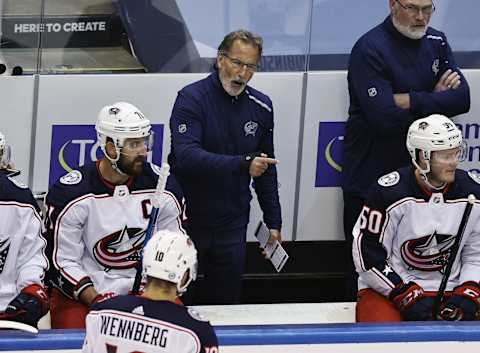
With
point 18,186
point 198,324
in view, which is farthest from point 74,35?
point 198,324

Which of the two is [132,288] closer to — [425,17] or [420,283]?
[420,283]

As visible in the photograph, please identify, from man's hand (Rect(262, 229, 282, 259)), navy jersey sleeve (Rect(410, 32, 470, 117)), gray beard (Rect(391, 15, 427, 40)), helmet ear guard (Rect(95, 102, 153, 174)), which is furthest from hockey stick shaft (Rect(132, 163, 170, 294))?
gray beard (Rect(391, 15, 427, 40))

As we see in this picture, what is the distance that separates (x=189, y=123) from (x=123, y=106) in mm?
428

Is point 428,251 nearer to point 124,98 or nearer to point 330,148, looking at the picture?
point 330,148

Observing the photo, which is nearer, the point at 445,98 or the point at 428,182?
the point at 428,182

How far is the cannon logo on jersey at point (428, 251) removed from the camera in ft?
16.5

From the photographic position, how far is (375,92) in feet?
17.5

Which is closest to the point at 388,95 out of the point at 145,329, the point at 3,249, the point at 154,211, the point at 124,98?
the point at 124,98

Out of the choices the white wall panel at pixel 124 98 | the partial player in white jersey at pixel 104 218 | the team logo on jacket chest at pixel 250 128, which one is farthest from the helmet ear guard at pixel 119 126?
the white wall panel at pixel 124 98

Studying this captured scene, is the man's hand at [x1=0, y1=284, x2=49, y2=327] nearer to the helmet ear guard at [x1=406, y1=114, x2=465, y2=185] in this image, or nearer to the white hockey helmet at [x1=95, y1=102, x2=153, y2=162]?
the white hockey helmet at [x1=95, y1=102, x2=153, y2=162]

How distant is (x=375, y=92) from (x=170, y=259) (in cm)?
204

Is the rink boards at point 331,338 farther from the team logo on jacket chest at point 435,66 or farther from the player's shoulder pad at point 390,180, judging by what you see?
the team logo on jacket chest at point 435,66

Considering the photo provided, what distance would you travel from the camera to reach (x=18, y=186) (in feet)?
15.3

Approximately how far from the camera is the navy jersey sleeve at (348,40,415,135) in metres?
5.32
